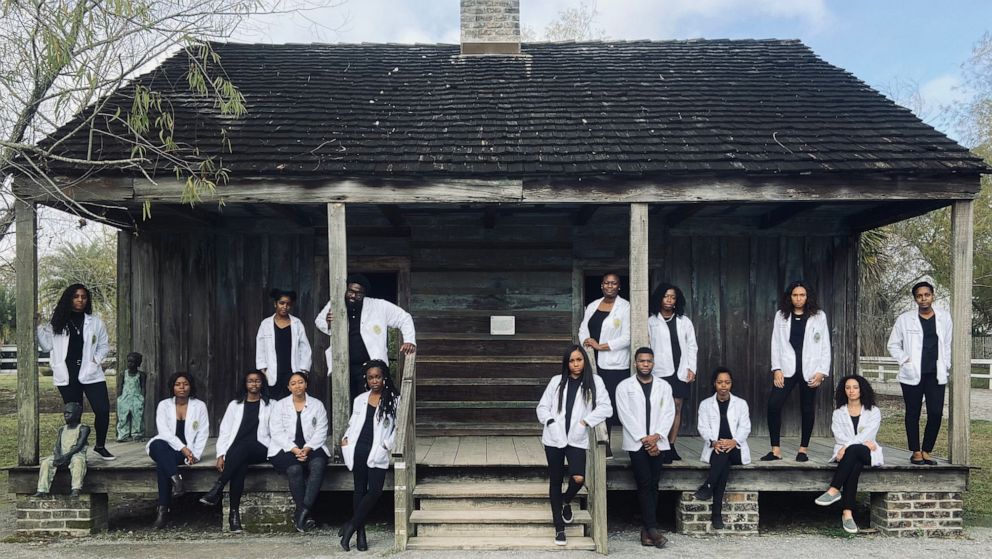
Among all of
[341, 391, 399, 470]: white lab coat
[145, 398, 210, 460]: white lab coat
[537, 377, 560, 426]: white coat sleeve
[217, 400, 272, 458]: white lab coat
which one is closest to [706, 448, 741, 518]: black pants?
[537, 377, 560, 426]: white coat sleeve

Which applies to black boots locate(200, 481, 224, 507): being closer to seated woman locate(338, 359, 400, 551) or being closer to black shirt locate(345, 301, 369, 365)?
seated woman locate(338, 359, 400, 551)

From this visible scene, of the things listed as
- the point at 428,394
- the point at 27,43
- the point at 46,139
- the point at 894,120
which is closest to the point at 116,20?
the point at 27,43

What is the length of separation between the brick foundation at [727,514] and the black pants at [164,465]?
445cm

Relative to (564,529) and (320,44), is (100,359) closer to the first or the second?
(564,529)

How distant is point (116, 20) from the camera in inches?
260

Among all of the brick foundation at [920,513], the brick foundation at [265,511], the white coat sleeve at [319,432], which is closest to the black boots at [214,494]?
the brick foundation at [265,511]

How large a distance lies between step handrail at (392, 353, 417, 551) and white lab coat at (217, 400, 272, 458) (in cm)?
→ 127

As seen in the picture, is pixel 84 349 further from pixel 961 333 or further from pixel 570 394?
pixel 961 333

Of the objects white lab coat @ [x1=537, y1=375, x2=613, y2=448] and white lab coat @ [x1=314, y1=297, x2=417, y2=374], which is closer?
white lab coat @ [x1=537, y1=375, x2=613, y2=448]

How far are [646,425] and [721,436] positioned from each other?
0.76 metres

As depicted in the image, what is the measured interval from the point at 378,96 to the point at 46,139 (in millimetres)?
3399

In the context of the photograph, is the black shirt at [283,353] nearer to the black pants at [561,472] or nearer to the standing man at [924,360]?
the black pants at [561,472]

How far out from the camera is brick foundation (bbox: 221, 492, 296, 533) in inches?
267

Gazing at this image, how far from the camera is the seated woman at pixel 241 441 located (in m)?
6.61
